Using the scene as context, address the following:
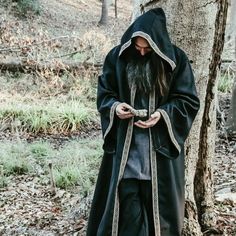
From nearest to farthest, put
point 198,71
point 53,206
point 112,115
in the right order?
point 112,115, point 198,71, point 53,206

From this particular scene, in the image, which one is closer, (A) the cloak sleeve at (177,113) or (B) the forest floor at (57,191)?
(A) the cloak sleeve at (177,113)

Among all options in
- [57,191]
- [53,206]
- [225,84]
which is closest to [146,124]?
[53,206]

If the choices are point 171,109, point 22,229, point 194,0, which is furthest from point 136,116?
point 22,229

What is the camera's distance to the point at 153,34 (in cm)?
312

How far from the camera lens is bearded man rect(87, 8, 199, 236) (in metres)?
3.19

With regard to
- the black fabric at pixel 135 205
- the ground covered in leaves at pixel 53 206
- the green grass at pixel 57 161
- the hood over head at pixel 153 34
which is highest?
the hood over head at pixel 153 34

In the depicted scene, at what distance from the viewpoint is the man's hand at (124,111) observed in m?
3.19

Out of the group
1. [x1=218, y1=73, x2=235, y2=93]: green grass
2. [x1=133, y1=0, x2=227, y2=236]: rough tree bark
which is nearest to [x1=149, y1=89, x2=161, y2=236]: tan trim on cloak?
[x1=133, y1=0, x2=227, y2=236]: rough tree bark

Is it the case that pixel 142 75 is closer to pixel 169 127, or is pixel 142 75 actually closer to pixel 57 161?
pixel 169 127

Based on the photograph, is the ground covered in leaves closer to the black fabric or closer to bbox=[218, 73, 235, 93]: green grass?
the black fabric

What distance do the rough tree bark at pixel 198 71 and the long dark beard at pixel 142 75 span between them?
0.52 m

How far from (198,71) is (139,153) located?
831 millimetres

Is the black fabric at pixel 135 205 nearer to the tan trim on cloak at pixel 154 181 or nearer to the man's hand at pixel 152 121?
the tan trim on cloak at pixel 154 181

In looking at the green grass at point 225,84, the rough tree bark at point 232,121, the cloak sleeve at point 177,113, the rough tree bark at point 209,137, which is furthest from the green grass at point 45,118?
the cloak sleeve at point 177,113
